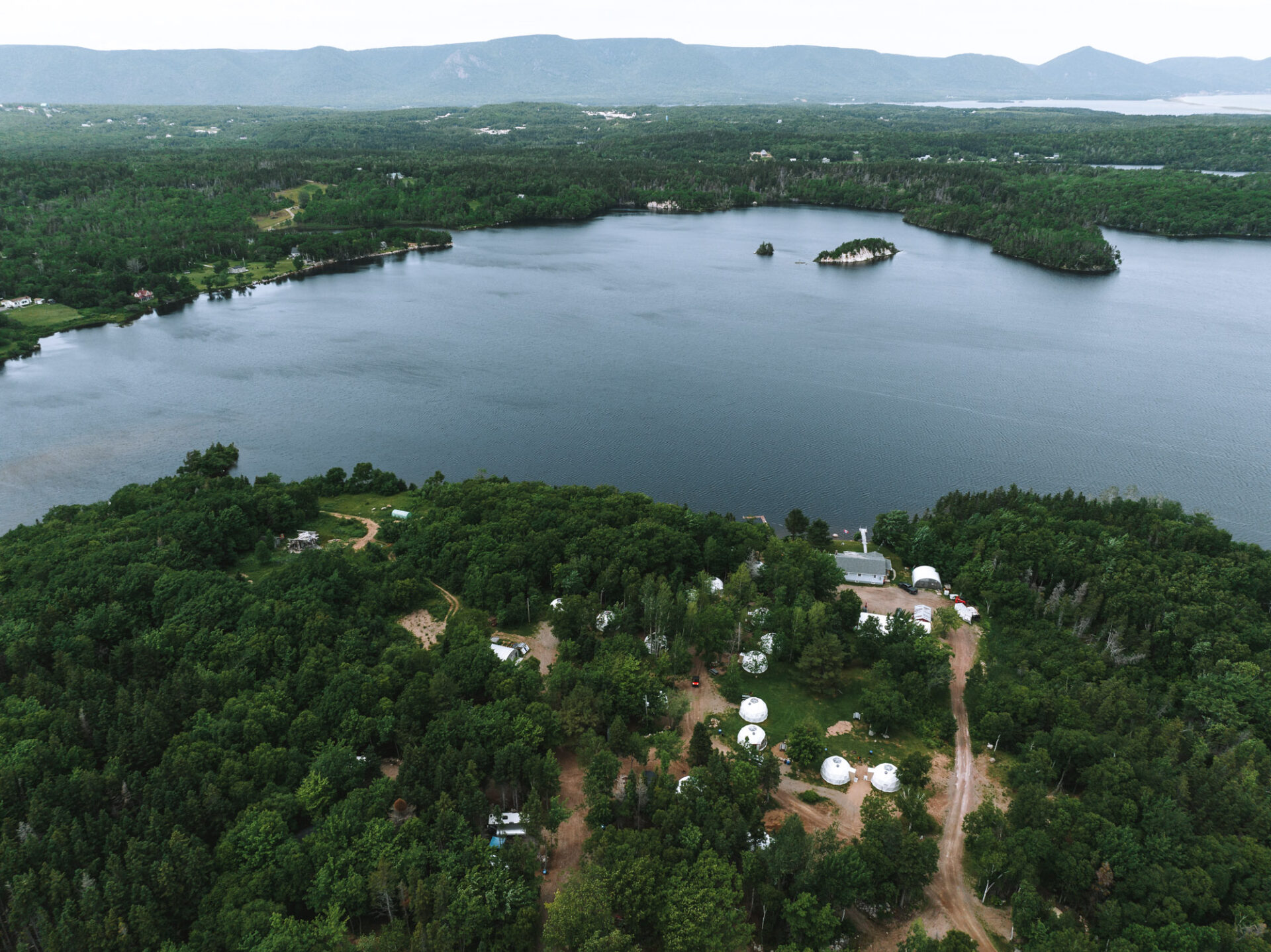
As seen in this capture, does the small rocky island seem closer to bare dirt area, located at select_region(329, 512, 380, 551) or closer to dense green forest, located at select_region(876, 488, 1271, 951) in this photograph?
dense green forest, located at select_region(876, 488, 1271, 951)

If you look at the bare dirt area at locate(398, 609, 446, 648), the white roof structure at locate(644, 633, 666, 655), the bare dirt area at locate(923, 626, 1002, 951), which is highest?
the white roof structure at locate(644, 633, 666, 655)

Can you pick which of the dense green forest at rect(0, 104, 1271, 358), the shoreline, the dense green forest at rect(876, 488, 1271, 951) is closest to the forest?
the dense green forest at rect(876, 488, 1271, 951)

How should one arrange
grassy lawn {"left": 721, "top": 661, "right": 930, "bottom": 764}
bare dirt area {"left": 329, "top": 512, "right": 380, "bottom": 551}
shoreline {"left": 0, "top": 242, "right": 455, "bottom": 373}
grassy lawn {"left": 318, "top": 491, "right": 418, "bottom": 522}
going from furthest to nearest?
1. shoreline {"left": 0, "top": 242, "right": 455, "bottom": 373}
2. grassy lawn {"left": 318, "top": 491, "right": 418, "bottom": 522}
3. bare dirt area {"left": 329, "top": 512, "right": 380, "bottom": 551}
4. grassy lawn {"left": 721, "top": 661, "right": 930, "bottom": 764}

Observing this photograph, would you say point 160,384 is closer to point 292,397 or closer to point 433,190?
point 292,397

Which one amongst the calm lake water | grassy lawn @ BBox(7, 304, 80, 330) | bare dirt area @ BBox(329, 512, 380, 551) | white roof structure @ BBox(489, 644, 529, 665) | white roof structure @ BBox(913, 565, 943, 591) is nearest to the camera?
white roof structure @ BBox(489, 644, 529, 665)

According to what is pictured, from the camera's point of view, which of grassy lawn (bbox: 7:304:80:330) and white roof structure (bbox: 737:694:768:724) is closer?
white roof structure (bbox: 737:694:768:724)

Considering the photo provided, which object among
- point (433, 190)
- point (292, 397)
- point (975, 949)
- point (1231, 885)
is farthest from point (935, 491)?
point (433, 190)

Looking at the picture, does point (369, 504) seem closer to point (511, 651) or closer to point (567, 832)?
point (511, 651)

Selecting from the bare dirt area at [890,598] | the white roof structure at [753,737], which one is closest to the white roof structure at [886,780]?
the white roof structure at [753,737]
